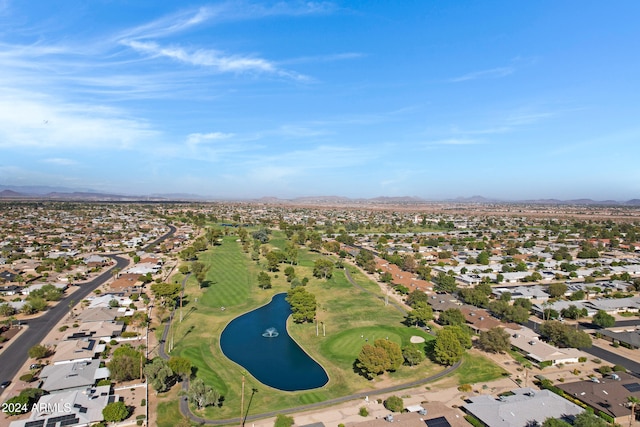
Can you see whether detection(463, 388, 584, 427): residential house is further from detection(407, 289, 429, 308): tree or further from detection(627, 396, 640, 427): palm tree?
detection(407, 289, 429, 308): tree

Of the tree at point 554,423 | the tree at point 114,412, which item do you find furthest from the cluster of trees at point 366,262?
the tree at point 114,412

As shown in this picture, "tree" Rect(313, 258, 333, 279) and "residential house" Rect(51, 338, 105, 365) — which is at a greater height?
"tree" Rect(313, 258, 333, 279)

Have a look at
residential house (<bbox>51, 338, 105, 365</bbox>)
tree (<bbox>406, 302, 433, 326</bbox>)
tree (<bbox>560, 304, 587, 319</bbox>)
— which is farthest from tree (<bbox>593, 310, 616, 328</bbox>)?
residential house (<bbox>51, 338, 105, 365</bbox>)

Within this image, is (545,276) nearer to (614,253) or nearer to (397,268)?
(397,268)

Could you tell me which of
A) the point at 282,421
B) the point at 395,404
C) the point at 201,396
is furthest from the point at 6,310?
the point at 395,404

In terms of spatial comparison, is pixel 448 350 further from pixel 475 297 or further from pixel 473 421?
pixel 475 297

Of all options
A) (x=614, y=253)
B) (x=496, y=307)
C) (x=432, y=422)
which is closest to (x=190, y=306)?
(x=432, y=422)
